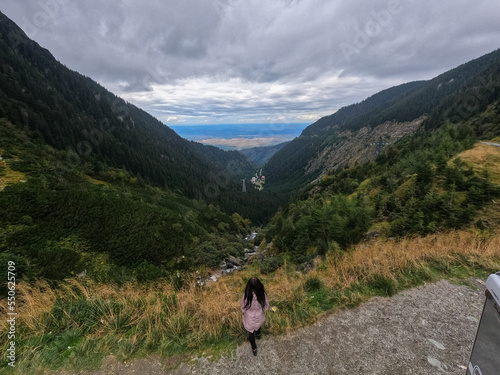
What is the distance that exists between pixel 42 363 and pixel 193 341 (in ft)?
9.53

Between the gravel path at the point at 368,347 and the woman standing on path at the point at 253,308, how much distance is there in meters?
0.37

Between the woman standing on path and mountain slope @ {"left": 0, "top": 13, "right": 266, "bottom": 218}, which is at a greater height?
mountain slope @ {"left": 0, "top": 13, "right": 266, "bottom": 218}

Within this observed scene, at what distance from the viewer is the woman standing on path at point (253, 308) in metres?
4.63

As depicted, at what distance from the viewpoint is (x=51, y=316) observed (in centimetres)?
535

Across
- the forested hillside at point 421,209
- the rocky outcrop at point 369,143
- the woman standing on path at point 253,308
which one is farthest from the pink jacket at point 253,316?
the rocky outcrop at point 369,143

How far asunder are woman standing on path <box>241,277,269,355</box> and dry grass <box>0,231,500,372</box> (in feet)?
1.45

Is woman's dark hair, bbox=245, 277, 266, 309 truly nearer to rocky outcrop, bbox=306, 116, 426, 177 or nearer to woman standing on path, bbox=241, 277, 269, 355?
woman standing on path, bbox=241, 277, 269, 355

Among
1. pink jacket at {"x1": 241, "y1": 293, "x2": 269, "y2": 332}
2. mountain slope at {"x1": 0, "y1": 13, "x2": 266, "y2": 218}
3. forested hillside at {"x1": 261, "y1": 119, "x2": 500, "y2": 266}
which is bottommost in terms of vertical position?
forested hillside at {"x1": 261, "y1": 119, "x2": 500, "y2": 266}

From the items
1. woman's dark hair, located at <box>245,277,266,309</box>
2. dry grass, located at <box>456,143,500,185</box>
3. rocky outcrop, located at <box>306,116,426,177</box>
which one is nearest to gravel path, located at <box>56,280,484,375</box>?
woman's dark hair, located at <box>245,277,266,309</box>

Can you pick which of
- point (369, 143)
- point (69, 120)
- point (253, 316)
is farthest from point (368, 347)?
point (369, 143)

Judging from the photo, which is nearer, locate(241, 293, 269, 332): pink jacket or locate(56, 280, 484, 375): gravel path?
locate(56, 280, 484, 375): gravel path

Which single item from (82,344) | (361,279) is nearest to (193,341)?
(82,344)

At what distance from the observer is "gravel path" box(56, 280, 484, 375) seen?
401 cm

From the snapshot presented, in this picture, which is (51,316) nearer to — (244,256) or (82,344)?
(82,344)
